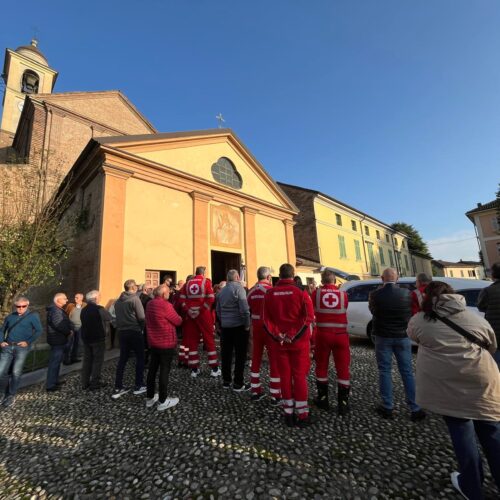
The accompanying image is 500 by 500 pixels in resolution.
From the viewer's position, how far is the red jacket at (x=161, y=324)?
171 inches

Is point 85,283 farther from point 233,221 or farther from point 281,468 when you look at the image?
point 281,468

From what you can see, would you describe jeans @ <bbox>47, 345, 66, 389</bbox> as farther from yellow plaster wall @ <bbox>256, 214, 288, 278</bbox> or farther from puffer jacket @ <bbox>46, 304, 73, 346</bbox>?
yellow plaster wall @ <bbox>256, 214, 288, 278</bbox>

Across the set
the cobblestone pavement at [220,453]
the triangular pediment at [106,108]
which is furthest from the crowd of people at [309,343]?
the triangular pediment at [106,108]

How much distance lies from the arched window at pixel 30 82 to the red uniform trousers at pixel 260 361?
37.0 meters

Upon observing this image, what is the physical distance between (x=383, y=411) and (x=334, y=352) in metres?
0.93

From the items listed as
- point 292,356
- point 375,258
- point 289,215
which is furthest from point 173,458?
point 375,258

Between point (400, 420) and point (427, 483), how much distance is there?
122 cm

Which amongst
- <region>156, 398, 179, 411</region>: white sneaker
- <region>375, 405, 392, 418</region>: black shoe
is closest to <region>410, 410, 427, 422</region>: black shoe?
<region>375, 405, 392, 418</region>: black shoe

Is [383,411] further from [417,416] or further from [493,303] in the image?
[493,303]

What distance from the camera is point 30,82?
2872 cm

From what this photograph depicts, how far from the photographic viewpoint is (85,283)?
414 inches

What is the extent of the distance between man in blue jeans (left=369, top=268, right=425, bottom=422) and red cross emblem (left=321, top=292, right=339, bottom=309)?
546 mm

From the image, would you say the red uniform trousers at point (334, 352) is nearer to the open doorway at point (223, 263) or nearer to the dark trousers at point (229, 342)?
the dark trousers at point (229, 342)

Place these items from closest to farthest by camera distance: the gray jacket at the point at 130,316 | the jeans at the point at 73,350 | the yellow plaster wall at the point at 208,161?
the gray jacket at the point at 130,316
the jeans at the point at 73,350
the yellow plaster wall at the point at 208,161
